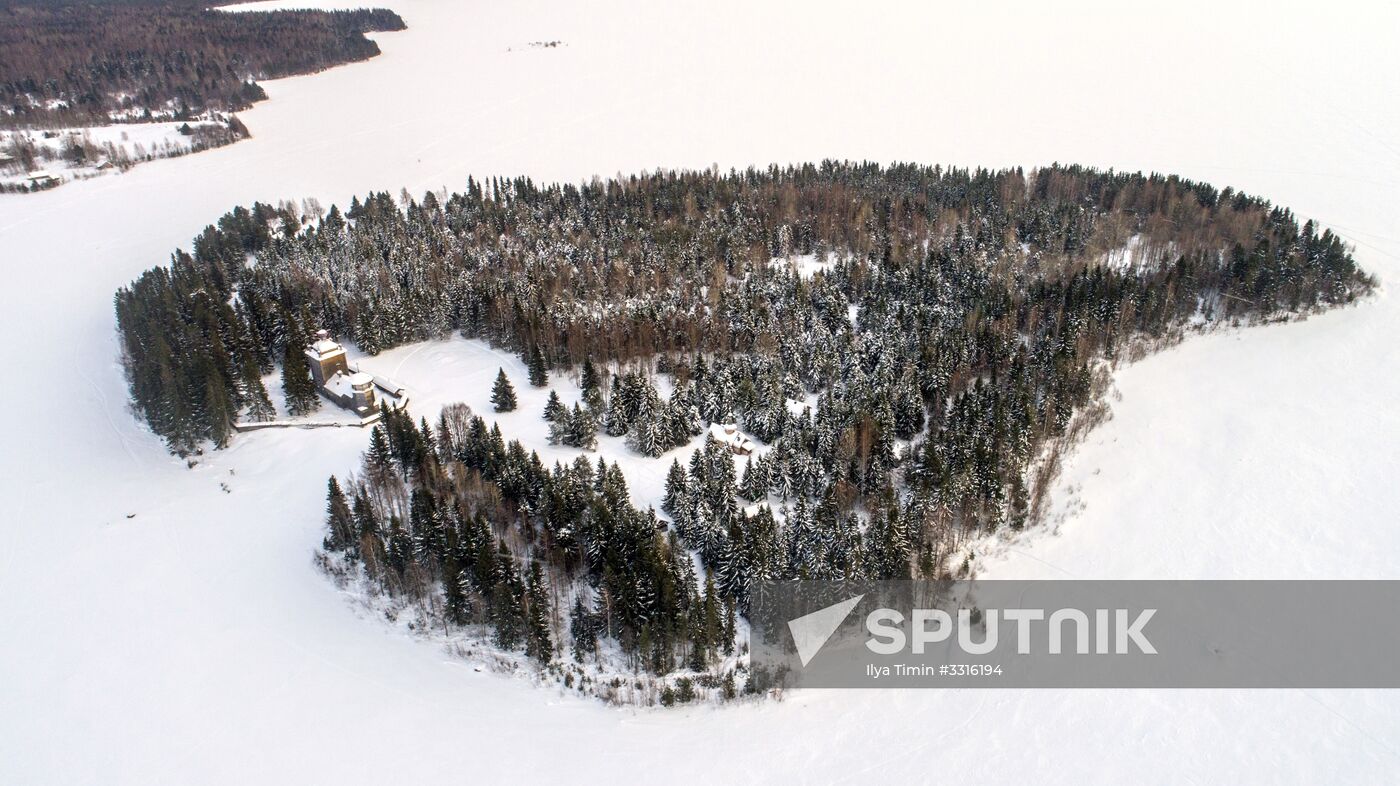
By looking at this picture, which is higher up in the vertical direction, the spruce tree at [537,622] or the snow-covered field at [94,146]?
the snow-covered field at [94,146]

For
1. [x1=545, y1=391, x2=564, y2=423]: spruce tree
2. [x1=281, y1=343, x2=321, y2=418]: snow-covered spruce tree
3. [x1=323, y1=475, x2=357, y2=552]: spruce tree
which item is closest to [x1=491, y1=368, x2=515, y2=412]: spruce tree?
[x1=545, y1=391, x2=564, y2=423]: spruce tree

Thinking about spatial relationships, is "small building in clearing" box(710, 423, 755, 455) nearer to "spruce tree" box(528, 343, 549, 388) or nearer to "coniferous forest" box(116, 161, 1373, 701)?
"coniferous forest" box(116, 161, 1373, 701)

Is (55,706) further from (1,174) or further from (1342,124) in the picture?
(1342,124)

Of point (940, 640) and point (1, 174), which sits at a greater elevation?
point (1, 174)

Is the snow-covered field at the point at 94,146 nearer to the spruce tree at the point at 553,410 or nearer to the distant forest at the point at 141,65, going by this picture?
the distant forest at the point at 141,65

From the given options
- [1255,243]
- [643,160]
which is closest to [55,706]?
[1255,243]

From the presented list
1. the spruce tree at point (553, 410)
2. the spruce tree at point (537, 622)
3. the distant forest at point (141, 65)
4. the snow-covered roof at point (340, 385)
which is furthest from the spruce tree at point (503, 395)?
the distant forest at point (141, 65)

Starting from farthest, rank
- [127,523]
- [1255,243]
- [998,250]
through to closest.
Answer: [998,250] < [1255,243] < [127,523]

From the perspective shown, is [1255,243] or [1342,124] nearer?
[1255,243]
